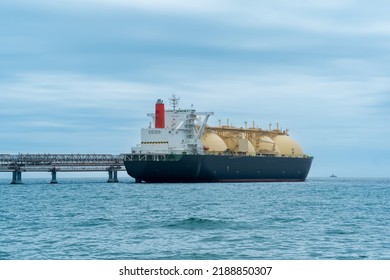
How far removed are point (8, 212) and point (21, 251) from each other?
752 inches

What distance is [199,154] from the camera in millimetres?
91500

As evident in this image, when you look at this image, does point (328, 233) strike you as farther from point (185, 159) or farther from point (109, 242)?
point (185, 159)

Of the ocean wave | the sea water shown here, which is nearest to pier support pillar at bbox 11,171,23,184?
the sea water

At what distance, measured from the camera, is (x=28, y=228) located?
1331 inches

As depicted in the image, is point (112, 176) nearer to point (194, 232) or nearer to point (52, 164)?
point (52, 164)

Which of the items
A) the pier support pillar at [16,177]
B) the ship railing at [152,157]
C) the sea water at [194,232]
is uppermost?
the ship railing at [152,157]

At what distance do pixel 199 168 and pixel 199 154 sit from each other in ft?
5.93

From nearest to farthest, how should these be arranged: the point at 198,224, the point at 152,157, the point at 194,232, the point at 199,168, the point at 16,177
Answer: the point at 194,232, the point at 198,224, the point at 152,157, the point at 199,168, the point at 16,177

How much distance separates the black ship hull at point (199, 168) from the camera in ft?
292

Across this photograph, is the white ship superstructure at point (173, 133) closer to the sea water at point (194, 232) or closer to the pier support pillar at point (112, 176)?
the pier support pillar at point (112, 176)

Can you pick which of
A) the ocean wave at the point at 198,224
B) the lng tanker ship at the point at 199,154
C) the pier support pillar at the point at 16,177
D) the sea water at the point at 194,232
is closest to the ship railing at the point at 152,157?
the lng tanker ship at the point at 199,154

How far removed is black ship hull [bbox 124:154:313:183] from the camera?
89.1m

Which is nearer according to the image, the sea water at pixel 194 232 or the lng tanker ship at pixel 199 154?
the sea water at pixel 194 232

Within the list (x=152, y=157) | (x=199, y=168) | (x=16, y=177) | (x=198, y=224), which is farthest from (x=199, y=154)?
(x=198, y=224)
